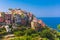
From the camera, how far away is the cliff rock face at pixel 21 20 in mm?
32719

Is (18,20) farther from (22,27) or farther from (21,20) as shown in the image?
(22,27)

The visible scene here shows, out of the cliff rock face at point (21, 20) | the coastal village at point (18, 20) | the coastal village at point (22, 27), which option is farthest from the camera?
the cliff rock face at point (21, 20)

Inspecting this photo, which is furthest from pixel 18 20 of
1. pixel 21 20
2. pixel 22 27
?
pixel 22 27

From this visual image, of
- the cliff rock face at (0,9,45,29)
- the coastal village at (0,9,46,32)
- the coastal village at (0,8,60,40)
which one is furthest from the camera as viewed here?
the cliff rock face at (0,9,45,29)

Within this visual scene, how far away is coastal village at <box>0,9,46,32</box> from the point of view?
32.5m

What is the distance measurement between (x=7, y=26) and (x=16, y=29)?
1525 mm

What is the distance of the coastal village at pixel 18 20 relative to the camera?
107 ft

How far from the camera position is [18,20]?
33.6 m

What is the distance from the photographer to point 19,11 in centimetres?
3544

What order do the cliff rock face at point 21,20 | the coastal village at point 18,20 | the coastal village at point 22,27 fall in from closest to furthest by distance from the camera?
the coastal village at point 22,27 < the coastal village at point 18,20 < the cliff rock face at point 21,20

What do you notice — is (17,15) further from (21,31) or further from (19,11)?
(21,31)

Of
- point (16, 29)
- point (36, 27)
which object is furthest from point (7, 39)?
point (36, 27)

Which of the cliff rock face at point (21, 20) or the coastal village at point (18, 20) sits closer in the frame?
the coastal village at point (18, 20)

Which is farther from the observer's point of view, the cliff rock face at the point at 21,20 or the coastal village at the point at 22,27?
the cliff rock face at the point at 21,20
